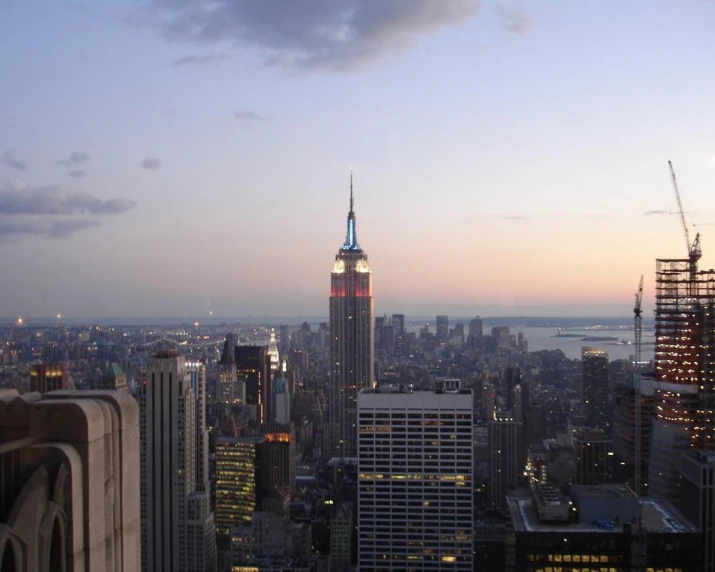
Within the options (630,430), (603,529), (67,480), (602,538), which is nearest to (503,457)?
(630,430)

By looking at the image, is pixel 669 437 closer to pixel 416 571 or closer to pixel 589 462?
pixel 589 462

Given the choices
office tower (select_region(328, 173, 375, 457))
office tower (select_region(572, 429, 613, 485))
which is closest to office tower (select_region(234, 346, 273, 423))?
office tower (select_region(328, 173, 375, 457))

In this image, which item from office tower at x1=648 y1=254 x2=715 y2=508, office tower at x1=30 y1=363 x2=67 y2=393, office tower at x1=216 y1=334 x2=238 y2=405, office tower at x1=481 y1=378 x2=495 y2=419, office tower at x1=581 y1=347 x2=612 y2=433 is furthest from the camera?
office tower at x1=481 y1=378 x2=495 y2=419

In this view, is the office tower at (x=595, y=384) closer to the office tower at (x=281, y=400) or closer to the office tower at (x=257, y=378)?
the office tower at (x=257, y=378)

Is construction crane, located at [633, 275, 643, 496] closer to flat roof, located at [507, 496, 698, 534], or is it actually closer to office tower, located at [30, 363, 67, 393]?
flat roof, located at [507, 496, 698, 534]

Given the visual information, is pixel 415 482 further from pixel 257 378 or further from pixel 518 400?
pixel 257 378

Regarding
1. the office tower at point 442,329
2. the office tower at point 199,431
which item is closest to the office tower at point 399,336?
the office tower at point 442,329
